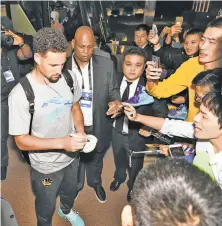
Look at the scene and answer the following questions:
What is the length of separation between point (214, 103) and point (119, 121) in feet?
3.73

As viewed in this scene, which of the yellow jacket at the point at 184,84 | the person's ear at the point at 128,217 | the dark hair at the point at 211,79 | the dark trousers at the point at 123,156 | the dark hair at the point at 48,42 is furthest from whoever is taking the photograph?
the dark trousers at the point at 123,156

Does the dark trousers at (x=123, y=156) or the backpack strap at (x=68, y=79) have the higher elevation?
the backpack strap at (x=68, y=79)

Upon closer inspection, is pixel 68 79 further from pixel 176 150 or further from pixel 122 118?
pixel 176 150

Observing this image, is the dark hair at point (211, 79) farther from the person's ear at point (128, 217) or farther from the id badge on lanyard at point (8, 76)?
the id badge on lanyard at point (8, 76)

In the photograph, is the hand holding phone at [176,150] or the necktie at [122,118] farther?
the necktie at [122,118]

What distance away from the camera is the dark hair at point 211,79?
1953mm

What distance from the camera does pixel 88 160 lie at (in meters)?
2.82

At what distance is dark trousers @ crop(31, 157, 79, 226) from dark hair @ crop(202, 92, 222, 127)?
1095mm

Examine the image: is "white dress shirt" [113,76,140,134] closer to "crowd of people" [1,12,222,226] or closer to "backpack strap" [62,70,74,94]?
"crowd of people" [1,12,222,226]

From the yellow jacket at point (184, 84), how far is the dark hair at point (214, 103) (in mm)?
565

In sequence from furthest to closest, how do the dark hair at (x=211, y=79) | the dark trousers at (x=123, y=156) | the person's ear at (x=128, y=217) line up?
1. the dark trousers at (x=123, y=156)
2. the dark hair at (x=211, y=79)
3. the person's ear at (x=128, y=217)

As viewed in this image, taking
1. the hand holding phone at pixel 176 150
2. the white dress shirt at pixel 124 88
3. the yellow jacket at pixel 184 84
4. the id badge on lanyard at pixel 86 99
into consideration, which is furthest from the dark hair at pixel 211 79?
the id badge on lanyard at pixel 86 99

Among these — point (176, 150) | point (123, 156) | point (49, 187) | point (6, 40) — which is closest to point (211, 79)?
point (176, 150)

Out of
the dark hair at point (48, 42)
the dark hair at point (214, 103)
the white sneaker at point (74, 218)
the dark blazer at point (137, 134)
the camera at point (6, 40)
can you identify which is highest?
the dark hair at point (48, 42)
